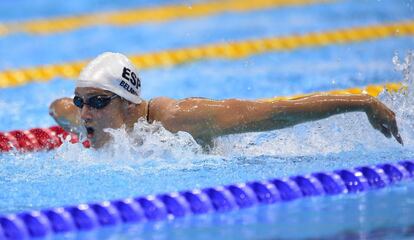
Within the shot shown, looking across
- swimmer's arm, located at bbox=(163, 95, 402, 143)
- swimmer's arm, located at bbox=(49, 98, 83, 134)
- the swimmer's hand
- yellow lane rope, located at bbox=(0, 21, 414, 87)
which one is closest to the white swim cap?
swimmer's arm, located at bbox=(163, 95, 402, 143)

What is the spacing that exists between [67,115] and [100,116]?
74 cm

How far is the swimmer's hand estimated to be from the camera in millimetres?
4039

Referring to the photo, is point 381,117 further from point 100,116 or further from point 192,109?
point 100,116

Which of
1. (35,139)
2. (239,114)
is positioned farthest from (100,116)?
(35,139)

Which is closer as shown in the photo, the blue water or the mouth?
the blue water

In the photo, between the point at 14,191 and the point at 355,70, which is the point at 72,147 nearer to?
the point at 14,191

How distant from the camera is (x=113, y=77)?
14.1 feet

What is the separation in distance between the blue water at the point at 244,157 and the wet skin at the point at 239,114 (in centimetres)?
8

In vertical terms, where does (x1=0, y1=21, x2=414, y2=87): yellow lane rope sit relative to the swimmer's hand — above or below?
above

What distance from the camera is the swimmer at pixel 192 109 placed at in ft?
13.3

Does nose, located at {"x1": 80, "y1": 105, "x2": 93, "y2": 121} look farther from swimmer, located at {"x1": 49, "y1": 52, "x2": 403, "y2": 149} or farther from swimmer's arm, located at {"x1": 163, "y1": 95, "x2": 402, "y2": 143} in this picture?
swimmer's arm, located at {"x1": 163, "y1": 95, "x2": 402, "y2": 143}

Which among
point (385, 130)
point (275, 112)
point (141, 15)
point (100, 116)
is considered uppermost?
point (141, 15)

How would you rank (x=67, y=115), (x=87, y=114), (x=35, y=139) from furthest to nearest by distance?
1. (x=35, y=139)
2. (x=67, y=115)
3. (x=87, y=114)

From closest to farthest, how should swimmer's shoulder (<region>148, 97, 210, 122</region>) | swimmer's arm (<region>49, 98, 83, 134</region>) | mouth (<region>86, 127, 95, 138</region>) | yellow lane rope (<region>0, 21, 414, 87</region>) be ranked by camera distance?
swimmer's shoulder (<region>148, 97, 210, 122</region>)
mouth (<region>86, 127, 95, 138</region>)
swimmer's arm (<region>49, 98, 83, 134</region>)
yellow lane rope (<region>0, 21, 414, 87</region>)
